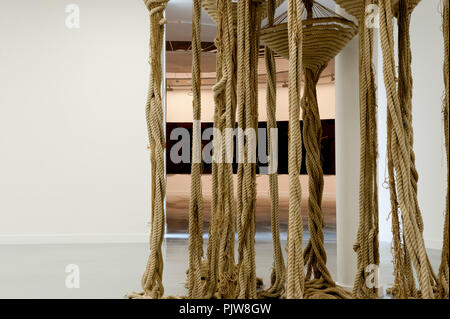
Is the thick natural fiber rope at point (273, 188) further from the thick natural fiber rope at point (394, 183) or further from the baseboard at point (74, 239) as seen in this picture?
the baseboard at point (74, 239)

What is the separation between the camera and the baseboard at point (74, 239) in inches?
159

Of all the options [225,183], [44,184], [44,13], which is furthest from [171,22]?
[225,183]

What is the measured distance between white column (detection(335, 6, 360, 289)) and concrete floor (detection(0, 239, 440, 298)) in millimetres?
283

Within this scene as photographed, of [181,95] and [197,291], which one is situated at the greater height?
[181,95]

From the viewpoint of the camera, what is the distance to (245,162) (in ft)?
4.68

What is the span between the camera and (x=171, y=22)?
5406mm

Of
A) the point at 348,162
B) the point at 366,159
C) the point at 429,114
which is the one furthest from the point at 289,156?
the point at 429,114

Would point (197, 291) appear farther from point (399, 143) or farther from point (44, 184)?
point (44, 184)

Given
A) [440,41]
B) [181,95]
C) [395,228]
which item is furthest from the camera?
[181,95]

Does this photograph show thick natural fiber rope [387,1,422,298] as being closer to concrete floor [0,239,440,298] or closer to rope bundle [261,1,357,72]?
rope bundle [261,1,357,72]

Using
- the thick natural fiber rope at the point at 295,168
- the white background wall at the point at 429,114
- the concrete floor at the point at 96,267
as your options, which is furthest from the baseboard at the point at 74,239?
the thick natural fiber rope at the point at 295,168

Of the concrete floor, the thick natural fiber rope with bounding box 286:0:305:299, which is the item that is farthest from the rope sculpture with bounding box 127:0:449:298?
the concrete floor

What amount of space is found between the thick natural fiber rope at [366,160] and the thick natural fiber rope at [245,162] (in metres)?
0.42

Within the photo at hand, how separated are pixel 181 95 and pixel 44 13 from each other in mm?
7349
